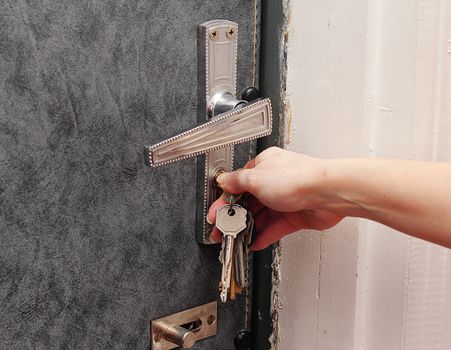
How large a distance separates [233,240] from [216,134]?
105mm

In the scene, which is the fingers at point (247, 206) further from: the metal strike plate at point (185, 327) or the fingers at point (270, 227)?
the metal strike plate at point (185, 327)

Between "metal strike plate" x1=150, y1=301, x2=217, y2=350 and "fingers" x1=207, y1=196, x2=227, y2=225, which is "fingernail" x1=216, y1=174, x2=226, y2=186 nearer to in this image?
"fingers" x1=207, y1=196, x2=227, y2=225

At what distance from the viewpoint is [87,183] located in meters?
0.57

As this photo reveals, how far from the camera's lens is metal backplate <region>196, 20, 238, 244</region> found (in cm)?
59

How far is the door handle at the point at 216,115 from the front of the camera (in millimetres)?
554

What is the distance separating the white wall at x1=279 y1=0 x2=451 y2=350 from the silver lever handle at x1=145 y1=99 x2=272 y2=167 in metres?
0.08

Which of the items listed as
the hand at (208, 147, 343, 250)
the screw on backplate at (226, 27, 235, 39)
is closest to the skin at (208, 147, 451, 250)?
the hand at (208, 147, 343, 250)

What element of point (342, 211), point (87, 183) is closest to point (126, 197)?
point (87, 183)

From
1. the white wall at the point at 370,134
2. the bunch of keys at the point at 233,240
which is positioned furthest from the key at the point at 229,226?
the white wall at the point at 370,134

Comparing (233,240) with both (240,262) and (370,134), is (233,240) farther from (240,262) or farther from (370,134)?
(370,134)

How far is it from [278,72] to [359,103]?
0.33 ft

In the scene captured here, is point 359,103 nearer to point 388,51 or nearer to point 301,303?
point 388,51

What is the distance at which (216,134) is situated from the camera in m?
0.56

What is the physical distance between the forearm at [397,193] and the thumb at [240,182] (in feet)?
0.22
